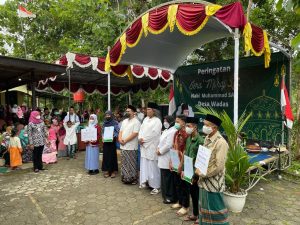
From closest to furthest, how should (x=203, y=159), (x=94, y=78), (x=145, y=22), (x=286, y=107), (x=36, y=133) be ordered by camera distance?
(x=203, y=159) < (x=145, y=22) < (x=286, y=107) < (x=36, y=133) < (x=94, y=78)

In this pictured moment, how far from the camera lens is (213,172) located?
10.0 ft

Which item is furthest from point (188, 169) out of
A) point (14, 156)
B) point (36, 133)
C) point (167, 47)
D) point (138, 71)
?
point (138, 71)

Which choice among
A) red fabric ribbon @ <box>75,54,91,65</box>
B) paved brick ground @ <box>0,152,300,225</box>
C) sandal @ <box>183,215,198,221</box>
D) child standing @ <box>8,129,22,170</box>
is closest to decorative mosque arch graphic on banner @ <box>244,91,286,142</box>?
paved brick ground @ <box>0,152,300,225</box>

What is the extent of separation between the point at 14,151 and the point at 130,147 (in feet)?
11.2

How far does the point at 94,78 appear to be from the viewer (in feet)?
38.0

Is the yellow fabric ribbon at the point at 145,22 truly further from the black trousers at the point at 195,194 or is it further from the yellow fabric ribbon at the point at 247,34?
the black trousers at the point at 195,194

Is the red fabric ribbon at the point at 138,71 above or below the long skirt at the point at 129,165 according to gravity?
above

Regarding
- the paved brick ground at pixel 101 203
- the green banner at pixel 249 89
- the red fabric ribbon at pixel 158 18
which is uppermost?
the red fabric ribbon at pixel 158 18

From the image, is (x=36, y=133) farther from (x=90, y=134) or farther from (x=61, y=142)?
(x=61, y=142)

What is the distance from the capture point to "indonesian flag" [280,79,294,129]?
19.2ft

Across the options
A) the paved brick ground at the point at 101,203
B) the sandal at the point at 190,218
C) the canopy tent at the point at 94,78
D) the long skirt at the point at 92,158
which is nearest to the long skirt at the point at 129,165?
the paved brick ground at the point at 101,203

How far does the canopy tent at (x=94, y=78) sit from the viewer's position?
7853mm

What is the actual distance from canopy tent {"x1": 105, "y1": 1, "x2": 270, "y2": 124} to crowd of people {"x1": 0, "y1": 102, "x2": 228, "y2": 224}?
4.76 ft

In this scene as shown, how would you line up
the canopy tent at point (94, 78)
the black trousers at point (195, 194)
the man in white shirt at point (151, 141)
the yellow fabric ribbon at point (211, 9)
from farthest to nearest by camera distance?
the canopy tent at point (94, 78), the man in white shirt at point (151, 141), the yellow fabric ribbon at point (211, 9), the black trousers at point (195, 194)
